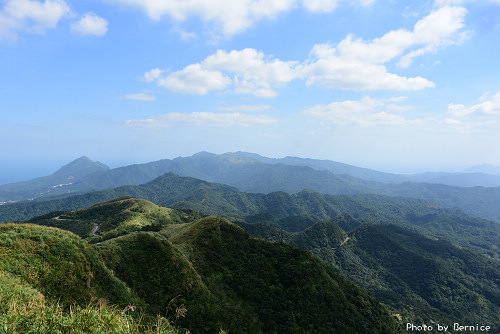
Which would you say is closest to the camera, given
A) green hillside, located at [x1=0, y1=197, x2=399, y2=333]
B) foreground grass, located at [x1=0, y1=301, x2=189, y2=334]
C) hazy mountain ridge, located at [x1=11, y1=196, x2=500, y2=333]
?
foreground grass, located at [x1=0, y1=301, x2=189, y2=334]

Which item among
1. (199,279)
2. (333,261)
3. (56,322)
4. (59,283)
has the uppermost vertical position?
(56,322)

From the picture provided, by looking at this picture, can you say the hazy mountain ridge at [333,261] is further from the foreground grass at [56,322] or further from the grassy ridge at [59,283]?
the foreground grass at [56,322]

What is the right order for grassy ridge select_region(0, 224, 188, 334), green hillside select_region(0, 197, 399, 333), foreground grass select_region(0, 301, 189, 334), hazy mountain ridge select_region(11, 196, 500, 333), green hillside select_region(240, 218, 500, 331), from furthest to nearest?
green hillside select_region(240, 218, 500, 331) → hazy mountain ridge select_region(11, 196, 500, 333) → green hillside select_region(0, 197, 399, 333) → grassy ridge select_region(0, 224, 188, 334) → foreground grass select_region(0, 301, 189, 334)

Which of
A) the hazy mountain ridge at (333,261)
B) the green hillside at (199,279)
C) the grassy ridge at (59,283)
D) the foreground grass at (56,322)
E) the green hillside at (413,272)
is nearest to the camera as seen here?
the foreground grass at (56,322)

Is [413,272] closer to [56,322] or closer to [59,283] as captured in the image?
[59,283]

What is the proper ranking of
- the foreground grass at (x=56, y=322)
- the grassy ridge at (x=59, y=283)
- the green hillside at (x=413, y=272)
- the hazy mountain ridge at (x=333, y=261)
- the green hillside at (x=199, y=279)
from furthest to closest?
the green hillside at (x=413, y=272) → the hazy mountain ridge at (x=333, y=261) → the green hillside at (x=199, y=279) → the grassy ridge at (x=59, y=283) → the foreground grass at (x=56, y=322)

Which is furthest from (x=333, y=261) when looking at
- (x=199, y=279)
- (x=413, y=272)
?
(x=199, y=279)

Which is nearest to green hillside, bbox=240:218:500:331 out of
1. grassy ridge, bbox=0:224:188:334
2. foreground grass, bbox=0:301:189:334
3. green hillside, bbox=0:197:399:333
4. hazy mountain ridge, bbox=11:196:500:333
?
hazy mountain ridge, bbox=11:196:500:333

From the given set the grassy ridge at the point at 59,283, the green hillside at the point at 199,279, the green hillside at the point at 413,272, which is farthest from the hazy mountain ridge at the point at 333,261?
the grassy ridge at the point at 59,283

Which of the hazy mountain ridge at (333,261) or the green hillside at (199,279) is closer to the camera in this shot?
the green hillside at (199,279)

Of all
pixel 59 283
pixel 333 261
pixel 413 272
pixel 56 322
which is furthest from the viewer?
pixel 413 272

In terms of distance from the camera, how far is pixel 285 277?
6072 cm

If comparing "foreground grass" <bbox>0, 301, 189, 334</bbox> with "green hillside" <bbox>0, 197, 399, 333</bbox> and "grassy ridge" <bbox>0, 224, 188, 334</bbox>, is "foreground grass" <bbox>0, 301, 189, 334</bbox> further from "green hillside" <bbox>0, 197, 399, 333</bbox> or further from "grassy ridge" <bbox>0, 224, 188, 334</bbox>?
"green hillside" <bbox>0, 197, 399, 333</bbox>

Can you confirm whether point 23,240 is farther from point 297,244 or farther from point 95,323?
point 297,244
